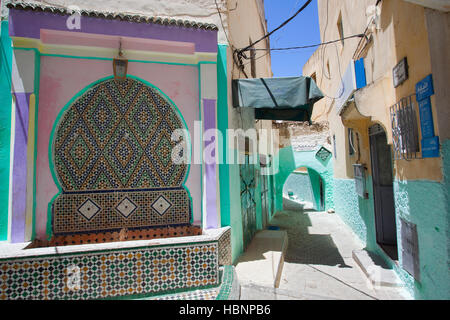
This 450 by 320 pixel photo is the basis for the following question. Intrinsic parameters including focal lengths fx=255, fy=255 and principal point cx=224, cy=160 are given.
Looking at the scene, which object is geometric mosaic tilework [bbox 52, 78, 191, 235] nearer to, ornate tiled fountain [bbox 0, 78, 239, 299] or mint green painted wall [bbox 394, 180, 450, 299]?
ornate tiled fountain [bbox 0, 78, 239, 299]

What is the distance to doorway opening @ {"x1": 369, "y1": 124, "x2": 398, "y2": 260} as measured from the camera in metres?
4.54

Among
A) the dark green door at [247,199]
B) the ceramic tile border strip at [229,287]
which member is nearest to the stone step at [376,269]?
the dark green door at [247,199]

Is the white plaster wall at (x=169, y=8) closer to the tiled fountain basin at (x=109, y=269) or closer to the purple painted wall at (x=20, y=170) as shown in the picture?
the purple painted wall at (x=20, y=170)

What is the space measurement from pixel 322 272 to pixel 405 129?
2.58 meters

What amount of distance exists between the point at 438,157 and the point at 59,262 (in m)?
3.80

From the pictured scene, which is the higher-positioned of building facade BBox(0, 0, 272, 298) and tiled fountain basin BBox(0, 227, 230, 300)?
building facade BBox(0, 0, 272, 298)

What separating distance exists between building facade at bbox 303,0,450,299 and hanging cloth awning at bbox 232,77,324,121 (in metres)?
0.72

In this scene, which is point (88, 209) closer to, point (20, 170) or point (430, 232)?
point (20, 170)

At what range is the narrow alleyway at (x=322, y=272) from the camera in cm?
290

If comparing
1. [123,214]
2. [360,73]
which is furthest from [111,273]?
[360,73]

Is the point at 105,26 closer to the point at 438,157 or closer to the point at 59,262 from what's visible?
the point at 59,262

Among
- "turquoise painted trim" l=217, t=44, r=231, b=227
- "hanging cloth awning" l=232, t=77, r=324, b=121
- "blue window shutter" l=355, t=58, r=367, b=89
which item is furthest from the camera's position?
"blue window shutter" l=355, t=58, r=367, b=89

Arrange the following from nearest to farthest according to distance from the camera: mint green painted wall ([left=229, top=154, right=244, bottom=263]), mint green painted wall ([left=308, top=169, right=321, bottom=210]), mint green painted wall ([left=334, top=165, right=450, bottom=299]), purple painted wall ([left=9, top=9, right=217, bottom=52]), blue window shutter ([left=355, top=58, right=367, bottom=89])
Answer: mint green painted wall ([left=334, top=165, right=450, bottom=299]) < purple painted wall ([left=9, top=9, right=217, bottom=52]) < mint green painted wall ([left=229, top=154, right=244, bottom=263]) < blue window shutter ([left=355, top=58, right=367, bottom=89]) < mint green painted wall ([left=308, top=169, right=321, bottom=210])

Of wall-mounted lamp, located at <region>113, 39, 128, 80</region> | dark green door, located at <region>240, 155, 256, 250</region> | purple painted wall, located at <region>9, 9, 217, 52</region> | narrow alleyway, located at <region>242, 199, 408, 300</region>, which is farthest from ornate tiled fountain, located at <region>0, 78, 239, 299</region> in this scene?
dark green door, located at <region>240, 155, 256, 250</region>
